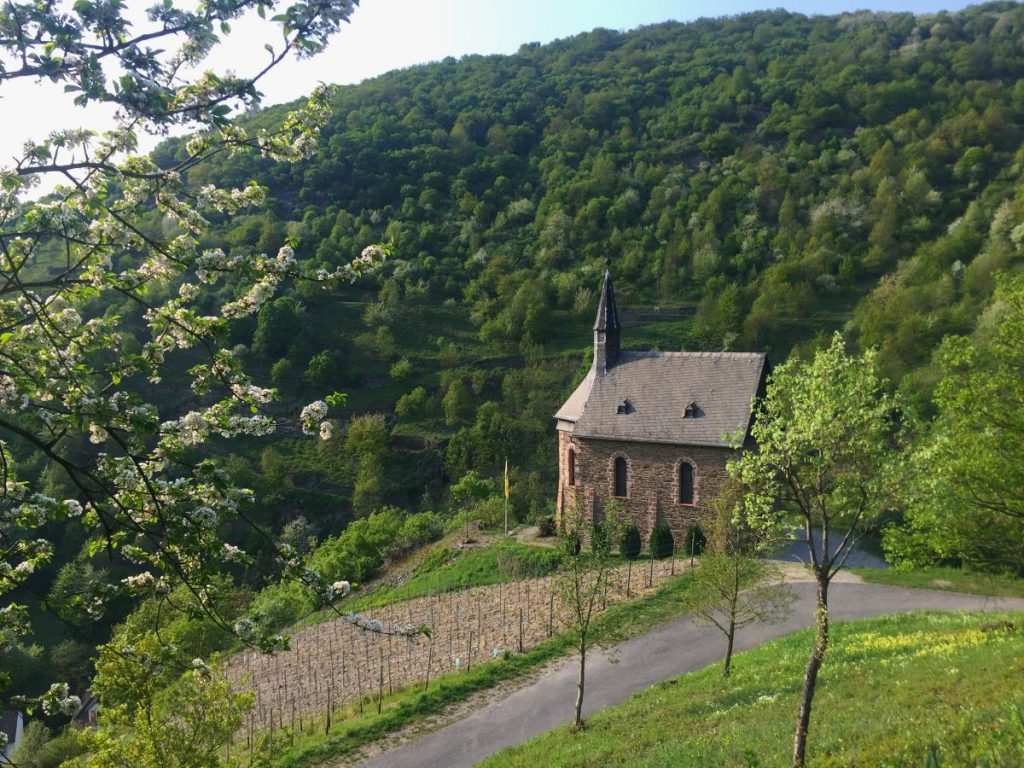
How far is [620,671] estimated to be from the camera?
1962 cm

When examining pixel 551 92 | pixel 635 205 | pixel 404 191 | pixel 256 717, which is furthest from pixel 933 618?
pixel 551 92

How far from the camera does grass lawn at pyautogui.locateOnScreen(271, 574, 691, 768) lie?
54.1ft

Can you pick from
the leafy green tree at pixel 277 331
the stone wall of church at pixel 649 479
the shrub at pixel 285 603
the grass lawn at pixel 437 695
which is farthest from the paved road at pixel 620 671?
the leafy green tree at pixel 277 331

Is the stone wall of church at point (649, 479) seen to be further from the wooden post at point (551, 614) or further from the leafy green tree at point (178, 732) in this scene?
the leafy green tree at point (178, 732)

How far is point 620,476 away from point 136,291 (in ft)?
90.4

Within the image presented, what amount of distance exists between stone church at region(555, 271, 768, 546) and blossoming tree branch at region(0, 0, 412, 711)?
24995 millimetres

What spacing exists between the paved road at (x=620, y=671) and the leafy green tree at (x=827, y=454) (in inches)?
310

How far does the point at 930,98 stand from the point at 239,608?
315 feet

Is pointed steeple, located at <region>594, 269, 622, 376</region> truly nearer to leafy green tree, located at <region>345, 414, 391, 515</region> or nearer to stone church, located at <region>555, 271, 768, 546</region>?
stone church, located at <region>555, 271, 768, 546</region>

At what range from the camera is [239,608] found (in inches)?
1401

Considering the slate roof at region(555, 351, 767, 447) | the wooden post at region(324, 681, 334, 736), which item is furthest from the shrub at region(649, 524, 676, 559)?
the wooden post at region(324, 681, 334, 736)

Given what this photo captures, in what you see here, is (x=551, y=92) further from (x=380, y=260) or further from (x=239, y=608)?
(x=380, y=260)

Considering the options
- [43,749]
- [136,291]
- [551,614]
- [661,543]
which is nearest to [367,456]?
[661,543]

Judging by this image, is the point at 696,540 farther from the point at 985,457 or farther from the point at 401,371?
the point at 401,371
